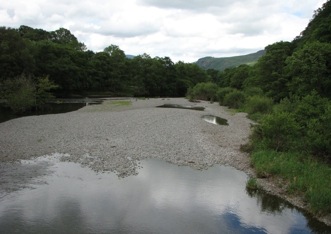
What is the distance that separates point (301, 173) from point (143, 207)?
1004 cm

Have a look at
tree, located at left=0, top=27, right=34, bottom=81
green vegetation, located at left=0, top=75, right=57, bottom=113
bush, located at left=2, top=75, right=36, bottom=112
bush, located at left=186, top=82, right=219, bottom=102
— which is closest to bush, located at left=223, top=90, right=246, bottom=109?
bush, located at left=186, top=82, right=219, bottom=102

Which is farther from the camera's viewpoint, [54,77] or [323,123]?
[54,77]

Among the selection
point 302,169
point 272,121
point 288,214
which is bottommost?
point 288,214

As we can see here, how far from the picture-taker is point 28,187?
18016 millimetres

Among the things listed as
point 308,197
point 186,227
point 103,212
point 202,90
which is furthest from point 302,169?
point 202,90

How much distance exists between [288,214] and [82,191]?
1112 cm

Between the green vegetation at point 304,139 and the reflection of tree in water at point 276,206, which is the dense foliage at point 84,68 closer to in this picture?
the green vegetation at point 304,139

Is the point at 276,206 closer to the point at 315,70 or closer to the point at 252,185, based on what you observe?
the point at 252,185

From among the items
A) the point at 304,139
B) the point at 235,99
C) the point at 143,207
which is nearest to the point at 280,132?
the point at 304,139

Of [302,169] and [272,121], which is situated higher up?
[272,121]

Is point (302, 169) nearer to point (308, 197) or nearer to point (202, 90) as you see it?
point (308, 197)

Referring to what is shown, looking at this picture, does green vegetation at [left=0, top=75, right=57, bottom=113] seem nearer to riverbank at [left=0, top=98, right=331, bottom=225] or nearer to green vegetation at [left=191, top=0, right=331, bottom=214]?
riverbank at [left=0, top=98, right=331, bottom=225]

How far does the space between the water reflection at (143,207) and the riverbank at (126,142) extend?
71.9 inches

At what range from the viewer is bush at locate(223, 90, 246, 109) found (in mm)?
67750
